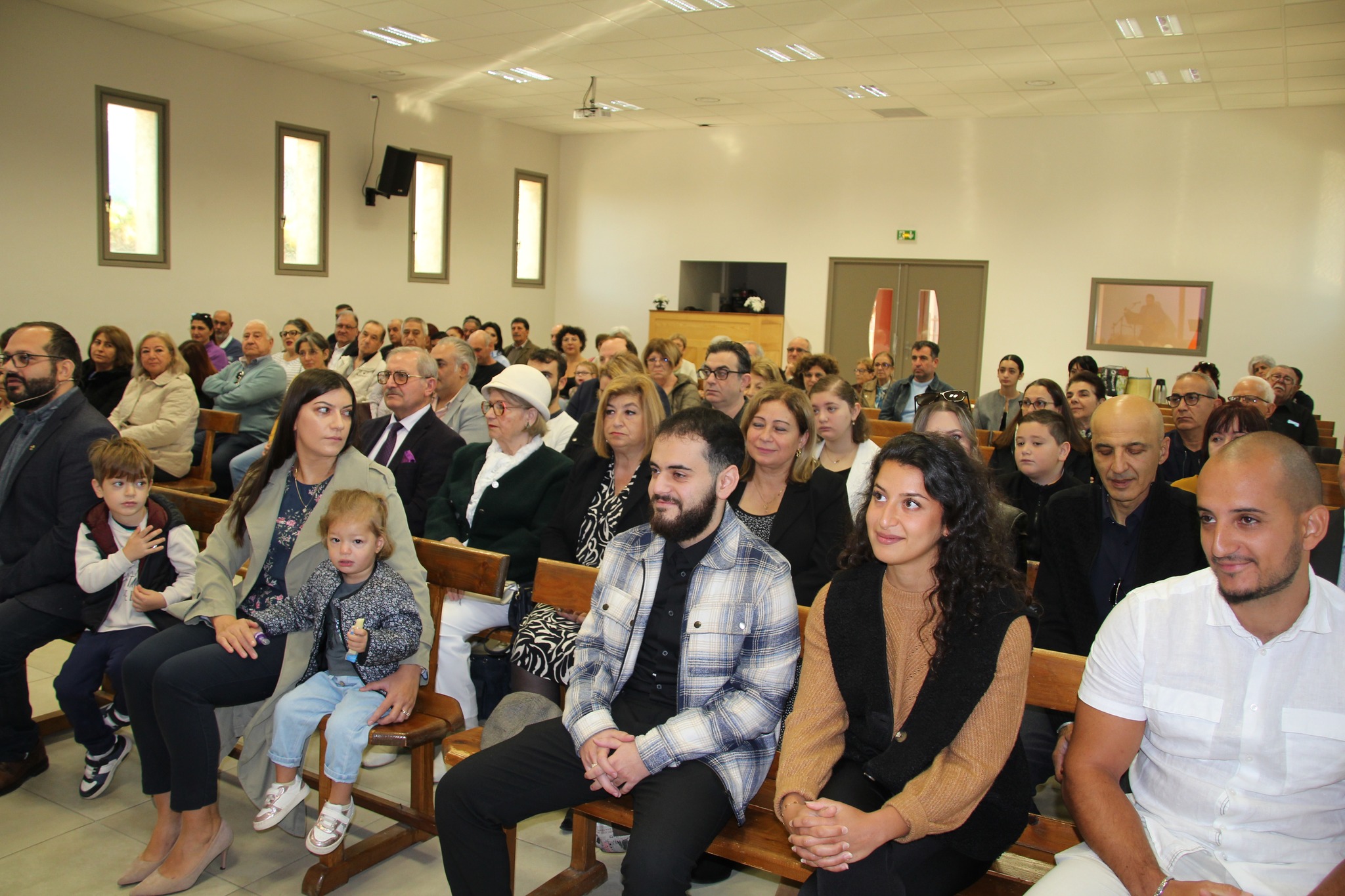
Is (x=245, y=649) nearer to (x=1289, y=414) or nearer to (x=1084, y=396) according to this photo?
(x=1084, y=396)

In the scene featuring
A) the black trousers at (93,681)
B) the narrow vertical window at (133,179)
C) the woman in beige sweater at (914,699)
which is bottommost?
the black trousers at (93,681)

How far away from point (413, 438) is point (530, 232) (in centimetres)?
1158

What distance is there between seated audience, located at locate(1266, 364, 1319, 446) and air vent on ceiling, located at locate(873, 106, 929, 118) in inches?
220

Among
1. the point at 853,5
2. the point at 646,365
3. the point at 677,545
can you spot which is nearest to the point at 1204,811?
the point at 677,545

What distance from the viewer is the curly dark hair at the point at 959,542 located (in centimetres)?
193

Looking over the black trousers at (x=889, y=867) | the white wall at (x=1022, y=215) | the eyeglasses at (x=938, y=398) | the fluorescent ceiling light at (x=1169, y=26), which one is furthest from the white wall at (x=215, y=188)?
the black trousers at (x=889, y=867)

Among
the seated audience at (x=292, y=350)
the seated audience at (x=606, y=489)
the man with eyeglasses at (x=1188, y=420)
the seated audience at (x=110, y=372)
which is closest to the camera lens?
the seated audience at (x=606, y=489)

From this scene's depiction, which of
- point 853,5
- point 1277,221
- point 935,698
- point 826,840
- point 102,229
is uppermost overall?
point 853,5

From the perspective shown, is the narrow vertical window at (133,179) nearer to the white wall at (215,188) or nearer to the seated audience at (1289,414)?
the white wall at (215,188)

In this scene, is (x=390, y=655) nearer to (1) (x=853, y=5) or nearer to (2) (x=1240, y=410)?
(2) (x=1240, y=410)

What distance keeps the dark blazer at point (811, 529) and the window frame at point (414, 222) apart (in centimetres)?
1094

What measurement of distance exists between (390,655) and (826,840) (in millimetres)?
1376

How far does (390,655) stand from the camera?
8.64ft

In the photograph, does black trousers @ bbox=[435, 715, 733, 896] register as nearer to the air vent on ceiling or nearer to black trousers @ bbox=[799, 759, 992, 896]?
black trousers @ bbox=[799, 759, 992, 896]
